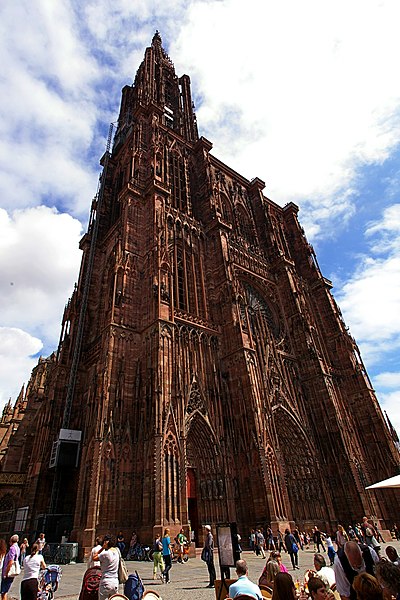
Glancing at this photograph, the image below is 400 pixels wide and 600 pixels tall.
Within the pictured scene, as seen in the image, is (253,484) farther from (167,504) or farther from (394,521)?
(394,521)

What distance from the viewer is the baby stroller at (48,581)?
6.49 meters

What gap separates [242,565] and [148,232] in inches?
857

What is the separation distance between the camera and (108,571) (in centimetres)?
511

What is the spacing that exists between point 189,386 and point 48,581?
1255 cm

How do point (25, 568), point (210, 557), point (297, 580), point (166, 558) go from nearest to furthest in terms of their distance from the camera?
point (297, 580)
point (25, 568)
point (210, 557)
point (166, 558)

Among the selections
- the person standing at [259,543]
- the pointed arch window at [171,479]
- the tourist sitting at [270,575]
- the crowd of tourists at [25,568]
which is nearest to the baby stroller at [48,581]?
the crowd of tourists at [25,568]

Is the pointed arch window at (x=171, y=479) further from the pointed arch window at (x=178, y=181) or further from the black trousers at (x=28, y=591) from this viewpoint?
the pointed arch window at (x=178, y=181)

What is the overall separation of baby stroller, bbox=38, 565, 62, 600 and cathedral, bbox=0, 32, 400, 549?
25.0 ft

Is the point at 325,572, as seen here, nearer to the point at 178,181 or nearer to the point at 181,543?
the point at 181,543

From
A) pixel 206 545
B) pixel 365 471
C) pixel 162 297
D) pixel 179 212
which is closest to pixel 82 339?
pixel 162 297

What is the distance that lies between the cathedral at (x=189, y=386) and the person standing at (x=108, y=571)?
10.1 m

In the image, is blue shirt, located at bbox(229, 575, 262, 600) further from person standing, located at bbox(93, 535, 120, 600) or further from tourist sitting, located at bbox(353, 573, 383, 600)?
Result: person standing, located at bbox(93, 535, 120, 600)

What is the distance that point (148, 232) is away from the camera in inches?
964

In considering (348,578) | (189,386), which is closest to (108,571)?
(348,578)
